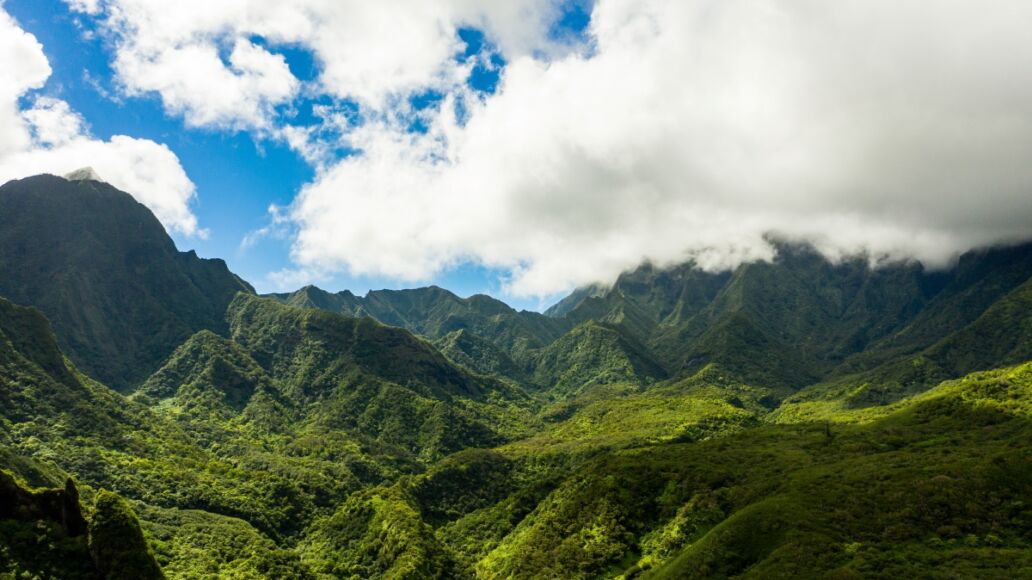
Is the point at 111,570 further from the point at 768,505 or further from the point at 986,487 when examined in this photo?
the point at 986,487

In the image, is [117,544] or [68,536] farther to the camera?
[68,536]

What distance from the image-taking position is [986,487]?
136 metres

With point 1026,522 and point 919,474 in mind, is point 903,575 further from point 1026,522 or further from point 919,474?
point 919,474

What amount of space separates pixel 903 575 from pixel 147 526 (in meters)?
225

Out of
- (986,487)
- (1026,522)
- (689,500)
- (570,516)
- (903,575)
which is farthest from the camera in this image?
(570,516)

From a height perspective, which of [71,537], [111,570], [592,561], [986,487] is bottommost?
[592,561]

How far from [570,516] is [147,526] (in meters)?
150

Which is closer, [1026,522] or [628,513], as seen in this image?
[1026,522]

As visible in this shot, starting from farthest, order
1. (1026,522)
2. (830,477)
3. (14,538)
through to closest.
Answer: (830,477) < (1026,522) < (14,538)

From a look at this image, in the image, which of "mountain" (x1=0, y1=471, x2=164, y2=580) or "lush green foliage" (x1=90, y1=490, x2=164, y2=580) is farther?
"lush green foliage" (x1=90, y1=490, x2=164, y2=580)

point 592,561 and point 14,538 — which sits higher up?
point 14,538

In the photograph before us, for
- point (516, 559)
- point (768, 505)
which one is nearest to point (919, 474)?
point (768, 505)

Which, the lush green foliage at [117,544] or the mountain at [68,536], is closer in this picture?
the mountain at [68,536]

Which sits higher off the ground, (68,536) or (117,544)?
(68,536)
